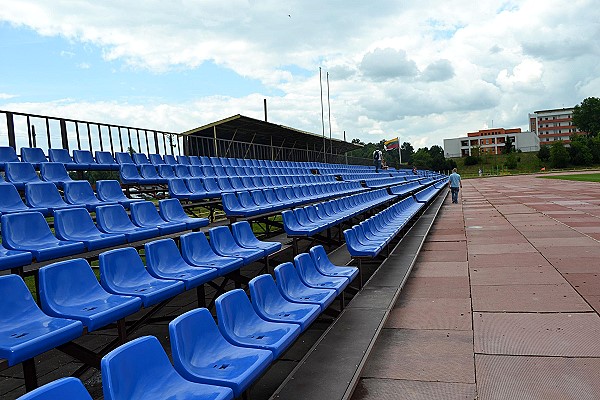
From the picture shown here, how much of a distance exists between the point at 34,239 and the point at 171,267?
3.79 ft

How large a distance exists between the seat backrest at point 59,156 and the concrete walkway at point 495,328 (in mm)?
5635

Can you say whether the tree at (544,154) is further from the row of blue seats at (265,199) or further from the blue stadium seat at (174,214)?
the blue stadium seat at (174,214)

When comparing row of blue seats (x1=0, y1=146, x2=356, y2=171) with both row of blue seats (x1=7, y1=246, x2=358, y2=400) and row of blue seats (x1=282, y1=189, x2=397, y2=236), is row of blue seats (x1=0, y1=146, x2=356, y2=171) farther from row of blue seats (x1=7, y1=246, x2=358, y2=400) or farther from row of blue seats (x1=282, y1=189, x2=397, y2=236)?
row of blue seats (x1=7, y1=246, x2=358, y2=400)

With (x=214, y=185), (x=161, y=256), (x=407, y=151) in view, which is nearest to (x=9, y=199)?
(x=161, y=256)

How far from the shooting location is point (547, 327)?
4.04m

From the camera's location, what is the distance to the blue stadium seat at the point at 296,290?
343 cm

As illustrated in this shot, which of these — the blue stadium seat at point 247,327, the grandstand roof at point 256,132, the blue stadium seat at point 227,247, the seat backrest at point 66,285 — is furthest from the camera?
the grandstand roof at point 256,132

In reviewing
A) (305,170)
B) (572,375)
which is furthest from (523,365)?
(305,170)

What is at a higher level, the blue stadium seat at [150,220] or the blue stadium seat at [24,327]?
the blue stadium seat at [150,220]

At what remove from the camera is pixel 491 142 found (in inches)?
4621

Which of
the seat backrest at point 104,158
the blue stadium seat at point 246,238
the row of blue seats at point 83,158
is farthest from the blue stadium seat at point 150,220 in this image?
the seat backrest at point 104,158

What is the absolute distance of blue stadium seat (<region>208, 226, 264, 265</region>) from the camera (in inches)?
173

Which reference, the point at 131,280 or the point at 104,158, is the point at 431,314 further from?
the point at 104,158

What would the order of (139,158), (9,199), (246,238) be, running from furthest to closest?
1. (139,158)
2. (246,238)
3. (9,199)
